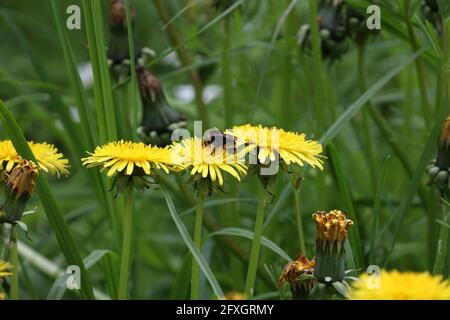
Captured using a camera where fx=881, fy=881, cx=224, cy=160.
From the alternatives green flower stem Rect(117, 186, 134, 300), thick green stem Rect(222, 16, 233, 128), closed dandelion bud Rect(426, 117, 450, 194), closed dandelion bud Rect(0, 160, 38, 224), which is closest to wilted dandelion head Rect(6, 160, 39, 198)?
closed dandelion bud Rect(0, 160, 38, 224)

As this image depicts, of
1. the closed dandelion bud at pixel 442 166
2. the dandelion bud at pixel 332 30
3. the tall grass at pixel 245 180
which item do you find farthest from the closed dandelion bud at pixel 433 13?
the closed dandelion bud at pixel 442 166

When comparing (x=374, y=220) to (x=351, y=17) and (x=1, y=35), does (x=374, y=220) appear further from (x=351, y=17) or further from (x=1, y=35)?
(x=1, y=35)

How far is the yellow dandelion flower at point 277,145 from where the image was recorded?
88 cm

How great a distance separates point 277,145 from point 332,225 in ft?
0.33

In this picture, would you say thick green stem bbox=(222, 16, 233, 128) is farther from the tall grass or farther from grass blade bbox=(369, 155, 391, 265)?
grass blade bbox=(369, 155, 391, 265)

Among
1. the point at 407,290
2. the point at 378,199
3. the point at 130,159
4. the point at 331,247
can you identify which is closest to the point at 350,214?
the point at 378,199

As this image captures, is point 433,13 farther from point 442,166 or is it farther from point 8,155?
point 8,155

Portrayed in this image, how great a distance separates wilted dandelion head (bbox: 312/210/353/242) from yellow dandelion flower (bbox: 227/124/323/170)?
0.17 feet

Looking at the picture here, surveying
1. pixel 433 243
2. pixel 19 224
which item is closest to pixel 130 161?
pixel 19 224

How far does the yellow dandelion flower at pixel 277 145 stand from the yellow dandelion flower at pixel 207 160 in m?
→ 0.02

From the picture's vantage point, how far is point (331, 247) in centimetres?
90

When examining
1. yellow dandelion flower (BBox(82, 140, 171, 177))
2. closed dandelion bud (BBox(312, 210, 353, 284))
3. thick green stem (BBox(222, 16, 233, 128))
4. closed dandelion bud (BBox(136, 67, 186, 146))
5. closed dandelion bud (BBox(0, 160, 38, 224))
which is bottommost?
closed dandelion bud (BBox(312, 210, 353, 284))

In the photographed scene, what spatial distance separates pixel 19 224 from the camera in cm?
92

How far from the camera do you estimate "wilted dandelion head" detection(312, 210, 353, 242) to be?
0.90 metres
